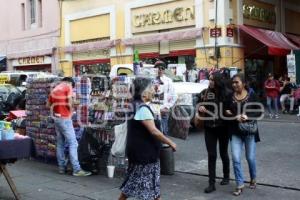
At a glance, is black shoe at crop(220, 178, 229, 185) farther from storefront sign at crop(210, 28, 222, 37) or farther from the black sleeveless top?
storefront sign at crop(210, 28, 222, 37)

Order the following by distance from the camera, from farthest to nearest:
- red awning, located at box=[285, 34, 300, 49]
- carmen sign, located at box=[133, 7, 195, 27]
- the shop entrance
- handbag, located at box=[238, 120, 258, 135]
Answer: the shop entrance, red awning, located at box=[285, 34, 300, 49], carmen sign, located at box=[133, 7, 195, 27], handbag, located at box=[238, 120, 258, 135]

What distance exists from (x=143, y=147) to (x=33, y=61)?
2706 cm

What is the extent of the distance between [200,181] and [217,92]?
1.60 meters

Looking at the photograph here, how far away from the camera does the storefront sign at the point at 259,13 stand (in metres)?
21.7

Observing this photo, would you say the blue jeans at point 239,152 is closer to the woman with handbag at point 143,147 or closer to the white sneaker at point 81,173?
the woman with handbag at point 143,147

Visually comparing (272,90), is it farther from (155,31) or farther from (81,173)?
(81,173)

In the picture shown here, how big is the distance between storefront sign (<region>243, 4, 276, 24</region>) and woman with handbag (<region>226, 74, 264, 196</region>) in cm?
1483

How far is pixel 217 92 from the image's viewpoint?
7484 mm

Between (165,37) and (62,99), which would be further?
(165,37)

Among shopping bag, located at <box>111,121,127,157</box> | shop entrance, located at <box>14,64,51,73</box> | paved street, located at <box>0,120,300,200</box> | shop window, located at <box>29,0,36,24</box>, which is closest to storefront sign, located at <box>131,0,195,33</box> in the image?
shop entrance, located at <box>14,64,51,73</box>

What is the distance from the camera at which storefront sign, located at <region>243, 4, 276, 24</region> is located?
71.3 feet

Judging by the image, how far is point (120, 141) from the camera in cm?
796

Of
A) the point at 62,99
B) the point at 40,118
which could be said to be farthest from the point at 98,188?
the point at 40,118

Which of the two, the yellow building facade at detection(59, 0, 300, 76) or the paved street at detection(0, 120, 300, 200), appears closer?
the paved street at detection(0, 120, 300, 200)
